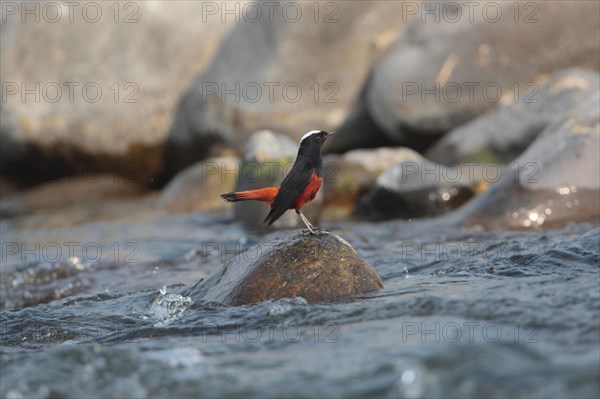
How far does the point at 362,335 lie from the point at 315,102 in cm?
844

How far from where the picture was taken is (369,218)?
10031 millimetres

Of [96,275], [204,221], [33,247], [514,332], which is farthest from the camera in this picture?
[204,221]

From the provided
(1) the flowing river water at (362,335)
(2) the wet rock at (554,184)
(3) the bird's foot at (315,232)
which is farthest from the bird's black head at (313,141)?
(2) the wet rock at (554,184)

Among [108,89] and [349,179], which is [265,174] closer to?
[349,179]

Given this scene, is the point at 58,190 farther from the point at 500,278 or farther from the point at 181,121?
the point at 500,278

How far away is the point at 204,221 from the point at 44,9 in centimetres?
582

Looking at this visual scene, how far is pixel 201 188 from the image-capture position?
38.9 feet

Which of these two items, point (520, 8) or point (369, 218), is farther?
point (520, 8)

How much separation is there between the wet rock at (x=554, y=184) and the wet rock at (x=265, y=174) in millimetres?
2143

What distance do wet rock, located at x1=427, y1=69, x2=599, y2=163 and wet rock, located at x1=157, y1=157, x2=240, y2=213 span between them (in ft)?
9.76

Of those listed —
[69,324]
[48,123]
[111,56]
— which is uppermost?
[111,56]

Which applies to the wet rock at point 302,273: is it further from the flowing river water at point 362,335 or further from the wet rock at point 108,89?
the wet rock at point 108,89

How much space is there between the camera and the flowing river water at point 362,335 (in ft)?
12.4

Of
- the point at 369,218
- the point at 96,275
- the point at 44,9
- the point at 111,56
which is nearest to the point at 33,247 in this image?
the point at 96,275
